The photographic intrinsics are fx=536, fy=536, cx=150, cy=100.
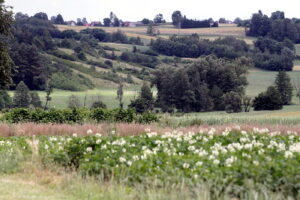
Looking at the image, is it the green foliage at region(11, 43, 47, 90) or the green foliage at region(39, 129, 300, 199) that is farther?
the green foliage at region(11, 43, 47, 90)

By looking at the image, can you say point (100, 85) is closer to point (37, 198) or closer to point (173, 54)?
point (173, 54)

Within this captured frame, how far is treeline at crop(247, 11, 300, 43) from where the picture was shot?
5536 inches

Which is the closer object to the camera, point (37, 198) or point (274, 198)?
point (274, 198)

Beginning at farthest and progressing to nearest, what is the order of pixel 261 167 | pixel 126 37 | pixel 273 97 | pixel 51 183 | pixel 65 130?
pixel 126 37
pixel 273 97
pixel 65 130
pixel 51 183
pixel 261 167

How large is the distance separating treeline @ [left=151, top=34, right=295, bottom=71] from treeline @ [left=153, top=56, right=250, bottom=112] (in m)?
39.6

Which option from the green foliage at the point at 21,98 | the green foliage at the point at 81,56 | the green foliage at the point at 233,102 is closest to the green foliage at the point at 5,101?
the green foliage at the point at 21,98

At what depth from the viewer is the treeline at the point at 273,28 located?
5536 inches

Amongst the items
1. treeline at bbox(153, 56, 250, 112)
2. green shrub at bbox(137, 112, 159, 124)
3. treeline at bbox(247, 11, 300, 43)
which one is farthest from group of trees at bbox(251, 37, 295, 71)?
green shrub at bbox(137, 112, 159, 124)

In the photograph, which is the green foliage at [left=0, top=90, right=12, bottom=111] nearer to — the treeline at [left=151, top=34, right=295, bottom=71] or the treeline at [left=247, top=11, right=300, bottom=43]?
the treeline at [left=151, top=34, right=295, bottom=71]

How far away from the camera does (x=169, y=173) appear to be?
9.99 m

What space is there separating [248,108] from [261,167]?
61581 millimetres

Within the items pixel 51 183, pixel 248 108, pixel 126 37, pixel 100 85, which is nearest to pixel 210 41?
pixel 126 37

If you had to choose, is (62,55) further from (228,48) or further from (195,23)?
(195,23)

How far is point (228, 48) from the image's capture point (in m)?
123
